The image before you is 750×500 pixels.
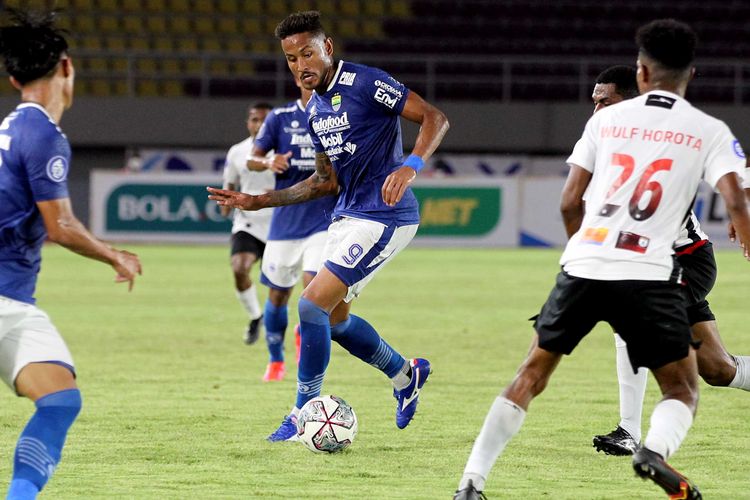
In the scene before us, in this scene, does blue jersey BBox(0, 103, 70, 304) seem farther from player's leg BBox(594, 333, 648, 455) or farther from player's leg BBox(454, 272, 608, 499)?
player's leg BBox(594, 333, 648, 455)

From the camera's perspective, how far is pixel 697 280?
19.9 feet

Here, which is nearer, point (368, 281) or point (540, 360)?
point (540, 360)

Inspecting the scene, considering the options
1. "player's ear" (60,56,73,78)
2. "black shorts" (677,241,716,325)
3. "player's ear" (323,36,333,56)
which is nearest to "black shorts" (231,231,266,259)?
"player's ear" (323,36,333,56)

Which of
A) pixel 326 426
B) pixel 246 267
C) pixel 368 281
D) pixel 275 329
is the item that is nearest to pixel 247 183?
pixel 246 267

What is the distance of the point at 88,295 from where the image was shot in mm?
16438

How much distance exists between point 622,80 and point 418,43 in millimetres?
24745

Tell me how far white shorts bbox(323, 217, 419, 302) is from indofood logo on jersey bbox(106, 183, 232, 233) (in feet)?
66.7

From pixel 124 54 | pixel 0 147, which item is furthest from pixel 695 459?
pixel 124 54

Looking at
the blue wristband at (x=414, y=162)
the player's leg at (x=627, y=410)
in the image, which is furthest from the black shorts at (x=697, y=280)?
the blue wristband at (x=414, y=162)

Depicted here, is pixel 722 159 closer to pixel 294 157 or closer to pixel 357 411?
pixel 357 411

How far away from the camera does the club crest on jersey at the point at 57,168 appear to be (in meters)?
4.32

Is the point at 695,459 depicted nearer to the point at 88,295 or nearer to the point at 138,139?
the point at 88,295

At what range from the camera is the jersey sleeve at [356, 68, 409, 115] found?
6.58 metres

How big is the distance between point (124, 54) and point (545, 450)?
23.5 m
